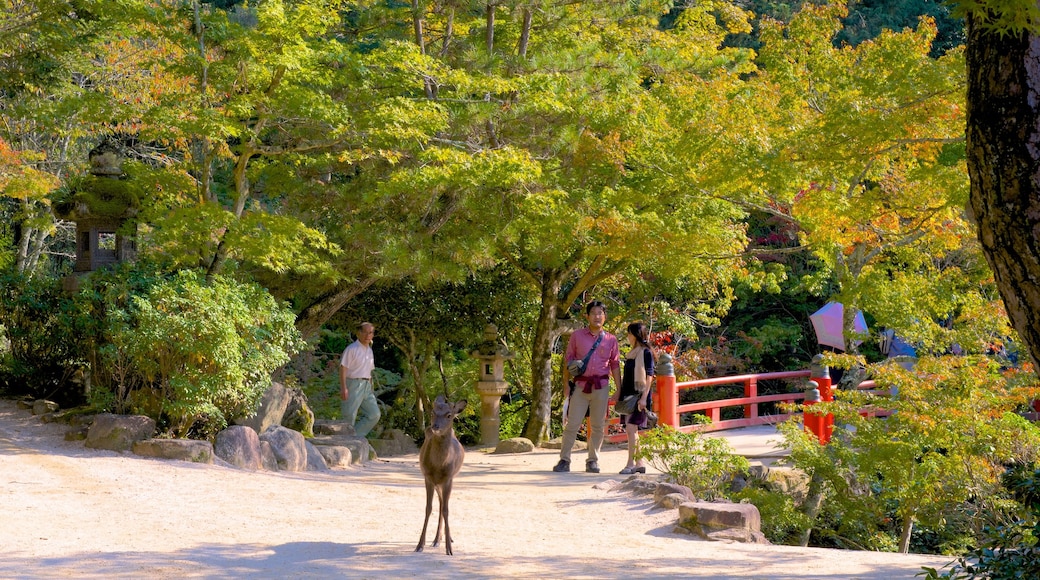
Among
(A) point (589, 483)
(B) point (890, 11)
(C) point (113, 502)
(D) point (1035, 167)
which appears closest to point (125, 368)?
(C) point (113, 502)

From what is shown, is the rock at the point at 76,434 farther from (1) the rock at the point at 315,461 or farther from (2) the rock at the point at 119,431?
(1) the rock at the point at 315,461

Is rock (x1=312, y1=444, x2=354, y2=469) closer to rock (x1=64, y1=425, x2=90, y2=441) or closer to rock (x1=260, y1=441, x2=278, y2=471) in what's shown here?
rock (x1=260, y1=441, x2=278, y2=471)

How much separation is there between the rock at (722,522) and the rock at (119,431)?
530 centimetres

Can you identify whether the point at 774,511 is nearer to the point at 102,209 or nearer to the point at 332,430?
the point at 332,430

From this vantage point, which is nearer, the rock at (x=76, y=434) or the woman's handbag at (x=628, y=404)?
the woman's handbag at (x=628, y=404)

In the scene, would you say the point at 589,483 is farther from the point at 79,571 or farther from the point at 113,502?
the point at 79,571

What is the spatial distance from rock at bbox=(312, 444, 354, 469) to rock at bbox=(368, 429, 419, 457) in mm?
1905

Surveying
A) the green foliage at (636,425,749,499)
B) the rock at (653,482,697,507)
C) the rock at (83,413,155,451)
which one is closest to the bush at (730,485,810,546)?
the green foliage at (636,425,749,499)

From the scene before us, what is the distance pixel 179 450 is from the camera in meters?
9.40

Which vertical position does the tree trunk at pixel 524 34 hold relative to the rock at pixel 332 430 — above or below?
above

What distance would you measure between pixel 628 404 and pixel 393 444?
16.7 ft

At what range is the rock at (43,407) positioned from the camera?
440 inches

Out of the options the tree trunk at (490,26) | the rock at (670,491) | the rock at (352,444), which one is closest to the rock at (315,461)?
the rock at (352,444)

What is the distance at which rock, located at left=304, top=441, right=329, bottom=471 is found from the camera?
10.3m
